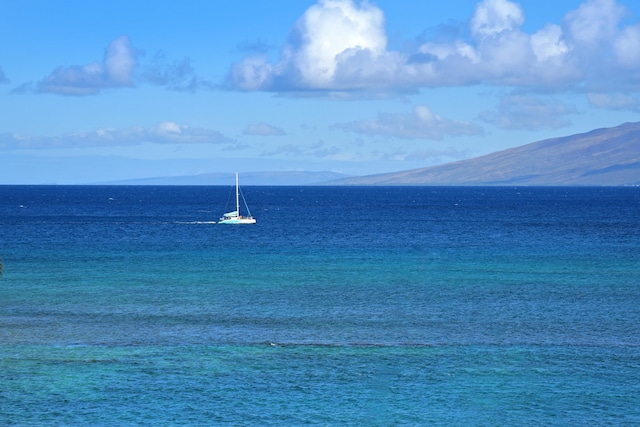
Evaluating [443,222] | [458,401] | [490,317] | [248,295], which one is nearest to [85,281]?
[248,295]

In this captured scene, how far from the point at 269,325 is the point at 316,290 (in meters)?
14.5

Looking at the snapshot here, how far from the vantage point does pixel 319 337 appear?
48125mm

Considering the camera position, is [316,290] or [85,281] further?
[85,281]

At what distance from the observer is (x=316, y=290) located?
6581 cm

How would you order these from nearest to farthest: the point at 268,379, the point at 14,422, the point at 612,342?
the point at 14,422
the point at 268,379
the point at 612,342

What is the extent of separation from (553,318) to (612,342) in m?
7.41

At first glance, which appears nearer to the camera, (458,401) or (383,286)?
(458,401)

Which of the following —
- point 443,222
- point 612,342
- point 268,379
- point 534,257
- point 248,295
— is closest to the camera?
point 268,379

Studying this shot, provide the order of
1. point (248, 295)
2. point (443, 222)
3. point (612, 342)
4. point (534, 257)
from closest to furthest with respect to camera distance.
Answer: point (612, 342), point (248, 295), point (534, 257), point (443, 222)

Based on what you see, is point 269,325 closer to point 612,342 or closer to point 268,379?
point 268,379

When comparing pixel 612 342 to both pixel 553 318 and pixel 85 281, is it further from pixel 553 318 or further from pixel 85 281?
pixel 85 281

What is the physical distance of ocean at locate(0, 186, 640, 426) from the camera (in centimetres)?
3531

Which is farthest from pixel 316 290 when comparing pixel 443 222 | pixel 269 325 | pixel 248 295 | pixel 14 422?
pixel 443 222

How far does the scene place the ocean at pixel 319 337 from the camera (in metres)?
35.3
